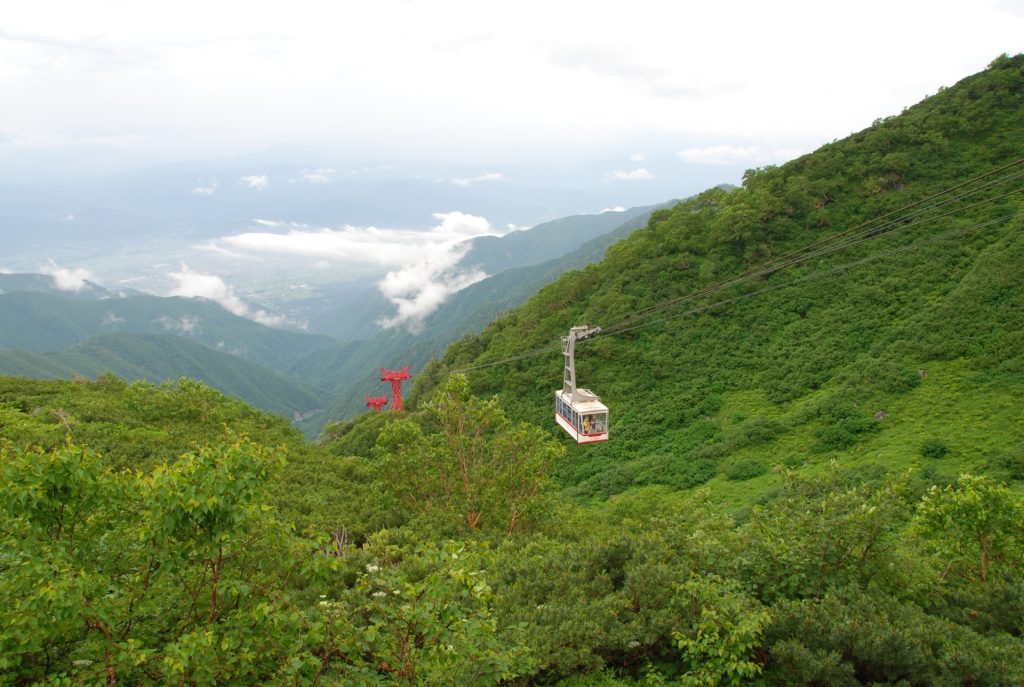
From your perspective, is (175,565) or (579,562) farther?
(579,562)

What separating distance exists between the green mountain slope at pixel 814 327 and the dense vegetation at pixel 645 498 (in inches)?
7.9

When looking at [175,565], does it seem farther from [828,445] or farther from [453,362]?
[453,362]

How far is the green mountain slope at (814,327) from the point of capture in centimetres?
2658

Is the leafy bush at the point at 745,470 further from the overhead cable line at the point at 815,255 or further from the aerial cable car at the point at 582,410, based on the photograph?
the overhead cable line at the point at 815,255

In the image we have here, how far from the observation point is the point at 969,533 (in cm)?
1191

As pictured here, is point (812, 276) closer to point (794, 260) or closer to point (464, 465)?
point (794, 260)

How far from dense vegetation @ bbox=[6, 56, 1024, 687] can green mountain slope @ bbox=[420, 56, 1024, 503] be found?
0.20 metres

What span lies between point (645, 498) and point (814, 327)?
18.4 m

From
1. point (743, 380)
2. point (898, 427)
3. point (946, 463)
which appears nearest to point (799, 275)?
point (743, 380)

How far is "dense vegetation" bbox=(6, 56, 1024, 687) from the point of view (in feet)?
21.3

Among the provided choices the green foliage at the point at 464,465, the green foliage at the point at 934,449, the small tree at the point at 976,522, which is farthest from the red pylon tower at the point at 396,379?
the small tree at the point at 976,522

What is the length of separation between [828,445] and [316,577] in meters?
25.7

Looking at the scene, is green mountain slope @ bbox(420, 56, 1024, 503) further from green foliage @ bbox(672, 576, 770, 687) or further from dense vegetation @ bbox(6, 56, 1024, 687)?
green foliage @ bbox(672, 576, 770, 687)

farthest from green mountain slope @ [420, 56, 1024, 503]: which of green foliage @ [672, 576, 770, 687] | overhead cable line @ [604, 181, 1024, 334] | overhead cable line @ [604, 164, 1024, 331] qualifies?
green foliage @ [672, 576, 770, 687]
